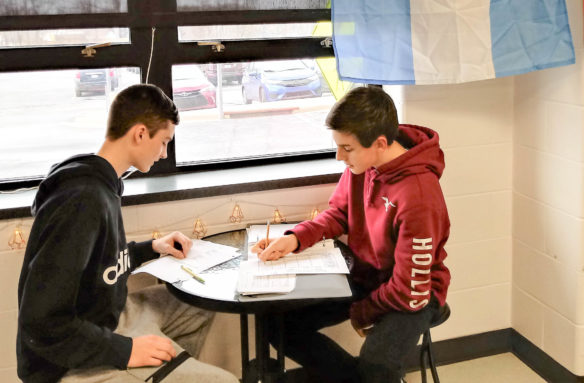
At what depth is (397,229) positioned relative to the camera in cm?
194

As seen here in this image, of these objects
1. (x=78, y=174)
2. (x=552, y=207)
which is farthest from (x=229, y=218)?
(x=552, y=207)

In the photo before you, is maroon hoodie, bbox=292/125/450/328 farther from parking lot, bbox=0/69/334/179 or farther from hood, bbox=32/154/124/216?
hood, bbox=32/154/124/216

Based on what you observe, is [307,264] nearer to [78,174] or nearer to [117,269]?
[117,269]

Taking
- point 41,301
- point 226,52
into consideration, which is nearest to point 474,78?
point 226,52

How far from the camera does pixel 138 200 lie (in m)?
2.20

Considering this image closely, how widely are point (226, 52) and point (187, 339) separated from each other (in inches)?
37.3

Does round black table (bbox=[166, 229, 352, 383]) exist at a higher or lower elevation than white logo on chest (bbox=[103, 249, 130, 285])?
lower

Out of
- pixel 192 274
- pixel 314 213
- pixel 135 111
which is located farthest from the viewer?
pixel 314 213

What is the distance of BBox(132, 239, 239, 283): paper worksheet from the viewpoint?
191 cm

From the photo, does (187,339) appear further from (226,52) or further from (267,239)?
(226,52)

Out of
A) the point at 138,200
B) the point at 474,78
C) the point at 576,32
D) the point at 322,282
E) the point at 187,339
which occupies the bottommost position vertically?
the point at 187,339

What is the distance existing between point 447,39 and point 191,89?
868 mm

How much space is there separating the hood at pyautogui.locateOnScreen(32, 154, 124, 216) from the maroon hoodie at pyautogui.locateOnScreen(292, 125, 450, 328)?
60cm

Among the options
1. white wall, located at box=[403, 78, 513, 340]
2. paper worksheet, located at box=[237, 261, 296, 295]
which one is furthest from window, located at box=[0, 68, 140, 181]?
white wall, located at box=[403, 78, 513, 340]
